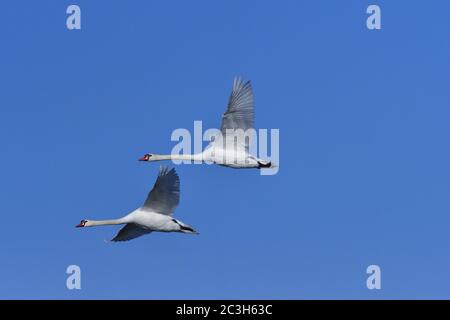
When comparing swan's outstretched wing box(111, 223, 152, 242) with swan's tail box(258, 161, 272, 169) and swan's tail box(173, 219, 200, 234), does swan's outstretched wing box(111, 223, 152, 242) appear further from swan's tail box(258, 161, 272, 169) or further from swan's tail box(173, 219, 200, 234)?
swan's tail box(258, 161, 272, 169)

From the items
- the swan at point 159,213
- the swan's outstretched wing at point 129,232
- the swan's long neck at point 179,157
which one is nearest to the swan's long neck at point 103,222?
the swan at point 159,213

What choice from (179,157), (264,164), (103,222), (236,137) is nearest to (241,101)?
(236,137)

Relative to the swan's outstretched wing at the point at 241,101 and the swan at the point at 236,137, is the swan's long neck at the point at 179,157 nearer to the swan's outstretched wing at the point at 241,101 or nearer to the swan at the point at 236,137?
the swan at the point at 236,137

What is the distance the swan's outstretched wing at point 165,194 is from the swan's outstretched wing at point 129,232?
5.03ft

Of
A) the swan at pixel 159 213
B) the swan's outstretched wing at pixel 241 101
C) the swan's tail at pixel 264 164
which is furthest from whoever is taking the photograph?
the swan's tail at pixel 264 164

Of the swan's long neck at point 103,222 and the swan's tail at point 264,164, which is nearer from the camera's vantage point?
the swan's long neck at point 103,222

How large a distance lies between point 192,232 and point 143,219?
1453 millimetres

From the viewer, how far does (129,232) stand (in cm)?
3859

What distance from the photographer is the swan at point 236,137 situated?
3750 centimetres

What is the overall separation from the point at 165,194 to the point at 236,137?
10.3ft

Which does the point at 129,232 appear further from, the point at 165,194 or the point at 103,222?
the point at 165,194

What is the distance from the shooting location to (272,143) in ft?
128
